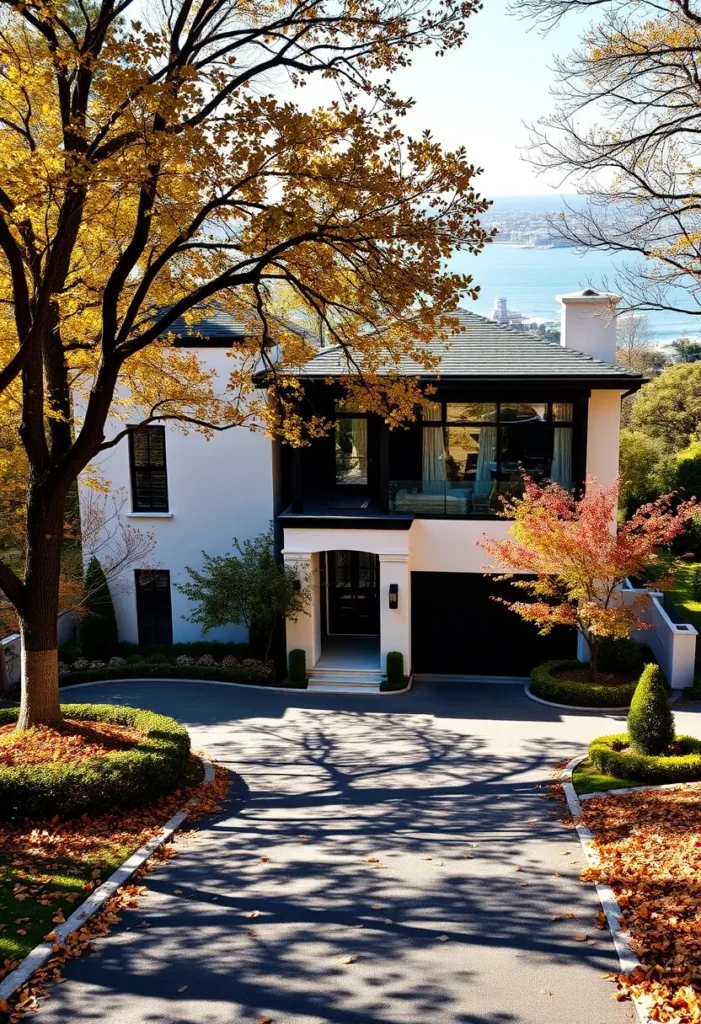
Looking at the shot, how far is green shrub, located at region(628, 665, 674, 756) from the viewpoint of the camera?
12711 mm

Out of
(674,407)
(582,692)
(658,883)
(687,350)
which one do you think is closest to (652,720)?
(658,883)

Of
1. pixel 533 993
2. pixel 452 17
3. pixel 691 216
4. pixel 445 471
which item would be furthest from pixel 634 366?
pixel 533 993

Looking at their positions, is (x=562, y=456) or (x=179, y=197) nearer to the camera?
(x=179, y=197)

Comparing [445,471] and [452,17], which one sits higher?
[452,17]

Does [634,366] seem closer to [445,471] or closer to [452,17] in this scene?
[445,471]

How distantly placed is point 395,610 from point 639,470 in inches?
544

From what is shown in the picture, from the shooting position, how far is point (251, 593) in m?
18.9

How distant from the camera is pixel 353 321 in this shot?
12234 millimetres

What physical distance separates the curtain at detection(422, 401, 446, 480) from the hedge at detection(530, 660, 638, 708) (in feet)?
16.2

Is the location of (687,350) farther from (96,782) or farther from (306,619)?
(96,782)

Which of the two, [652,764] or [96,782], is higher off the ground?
[96,782]

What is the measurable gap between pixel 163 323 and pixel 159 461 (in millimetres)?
9803

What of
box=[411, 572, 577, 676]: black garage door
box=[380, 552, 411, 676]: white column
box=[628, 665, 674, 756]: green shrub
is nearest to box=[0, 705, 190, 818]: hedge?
box=[628, 665, 674, 756]: green shrub

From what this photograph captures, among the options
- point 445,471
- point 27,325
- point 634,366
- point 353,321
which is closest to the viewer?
point 27,325
